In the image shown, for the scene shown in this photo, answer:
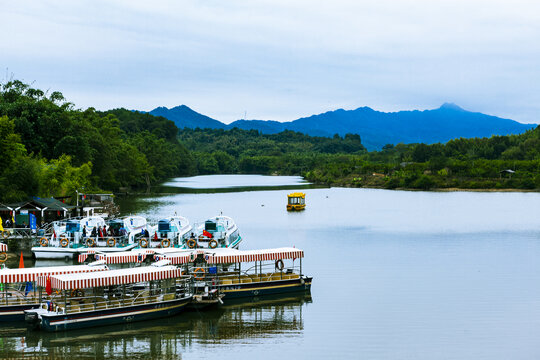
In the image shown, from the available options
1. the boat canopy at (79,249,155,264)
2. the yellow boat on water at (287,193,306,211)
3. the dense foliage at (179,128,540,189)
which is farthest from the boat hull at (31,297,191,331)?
the dense foliage at (179,128,540,189)

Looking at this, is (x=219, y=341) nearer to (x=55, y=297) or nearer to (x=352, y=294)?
(x=55, y=297)

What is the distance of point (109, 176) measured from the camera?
87812 millimetres

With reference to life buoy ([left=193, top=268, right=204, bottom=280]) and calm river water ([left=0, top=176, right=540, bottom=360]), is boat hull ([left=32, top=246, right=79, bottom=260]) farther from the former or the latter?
calm river water ([left=0, top=176, right=540, bottom=360])

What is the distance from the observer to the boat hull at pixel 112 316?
72.7 ft

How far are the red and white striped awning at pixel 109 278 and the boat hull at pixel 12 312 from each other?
46.5 inches

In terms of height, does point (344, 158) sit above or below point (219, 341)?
above

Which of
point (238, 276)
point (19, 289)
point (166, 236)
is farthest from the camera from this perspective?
point (166, 236)

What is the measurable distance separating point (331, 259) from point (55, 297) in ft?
65.4

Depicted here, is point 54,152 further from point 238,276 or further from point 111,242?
point 238,276

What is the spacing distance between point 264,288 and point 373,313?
16.6ft

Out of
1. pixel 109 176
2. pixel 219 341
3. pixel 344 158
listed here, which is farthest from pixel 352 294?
pixel 344 158

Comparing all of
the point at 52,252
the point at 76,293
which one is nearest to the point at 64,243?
the point at 52,252

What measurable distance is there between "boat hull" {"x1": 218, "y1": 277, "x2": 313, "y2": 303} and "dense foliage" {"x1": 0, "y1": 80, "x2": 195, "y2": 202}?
81.3 feet

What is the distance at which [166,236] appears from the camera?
36.9 m
